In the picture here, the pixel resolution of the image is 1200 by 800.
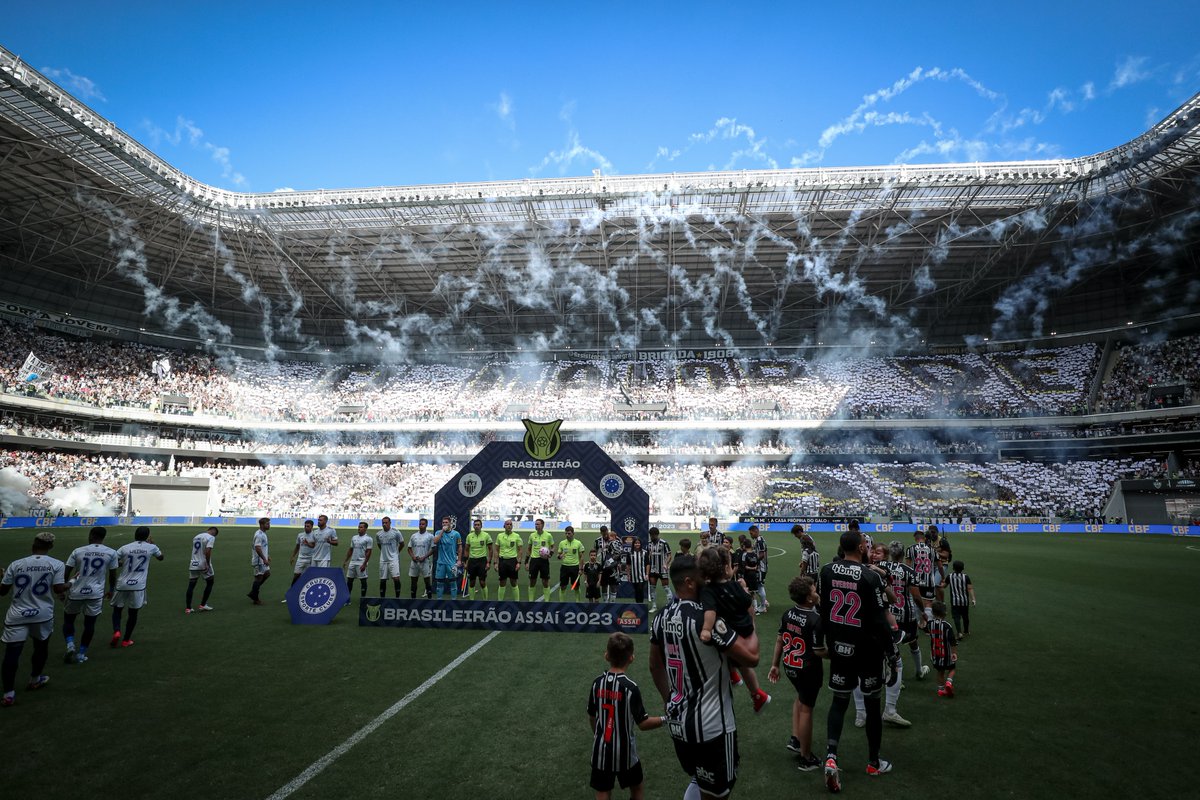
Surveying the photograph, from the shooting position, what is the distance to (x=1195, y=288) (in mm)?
44125

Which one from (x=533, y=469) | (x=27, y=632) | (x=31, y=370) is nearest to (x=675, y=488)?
(x=533, y=469)

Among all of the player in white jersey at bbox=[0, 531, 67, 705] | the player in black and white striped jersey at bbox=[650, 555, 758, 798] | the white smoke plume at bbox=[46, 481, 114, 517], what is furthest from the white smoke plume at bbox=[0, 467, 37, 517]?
the player in black and white striped jersey at bbox=[650, 555, 758, 798]

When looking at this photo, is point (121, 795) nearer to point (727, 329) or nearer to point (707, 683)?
point (707, 683)

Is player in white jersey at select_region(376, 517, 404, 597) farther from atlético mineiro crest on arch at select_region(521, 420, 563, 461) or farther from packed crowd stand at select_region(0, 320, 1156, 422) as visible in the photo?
packed crowd stand at select_region(0, 320, 1156, 422)

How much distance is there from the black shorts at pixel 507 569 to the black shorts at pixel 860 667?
30.5 feet

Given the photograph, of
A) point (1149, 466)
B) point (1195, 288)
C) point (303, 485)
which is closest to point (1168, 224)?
point (1195, 288)

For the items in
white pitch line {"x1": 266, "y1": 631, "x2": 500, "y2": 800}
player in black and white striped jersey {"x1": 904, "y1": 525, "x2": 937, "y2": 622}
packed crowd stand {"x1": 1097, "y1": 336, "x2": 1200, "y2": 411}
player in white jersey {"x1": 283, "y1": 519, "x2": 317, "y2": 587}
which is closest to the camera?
white pitch line {"x1": 266, "y1": 631, "x2": 500, "y2": 800}

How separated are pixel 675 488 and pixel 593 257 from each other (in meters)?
18.2

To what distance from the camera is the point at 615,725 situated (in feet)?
13.5

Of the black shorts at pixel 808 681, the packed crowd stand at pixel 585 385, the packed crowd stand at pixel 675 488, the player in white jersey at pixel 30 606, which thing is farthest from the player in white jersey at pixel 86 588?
the packed crowd stand at pixel 585 385

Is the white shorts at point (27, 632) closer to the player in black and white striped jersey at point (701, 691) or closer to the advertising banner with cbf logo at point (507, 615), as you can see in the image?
the advertising banner with cbf logo at point (507, 615)

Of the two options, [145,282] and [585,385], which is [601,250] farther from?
[145,282]

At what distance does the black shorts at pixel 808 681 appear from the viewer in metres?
5.78

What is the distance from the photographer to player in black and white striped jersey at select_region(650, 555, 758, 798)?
3846 millimetres
